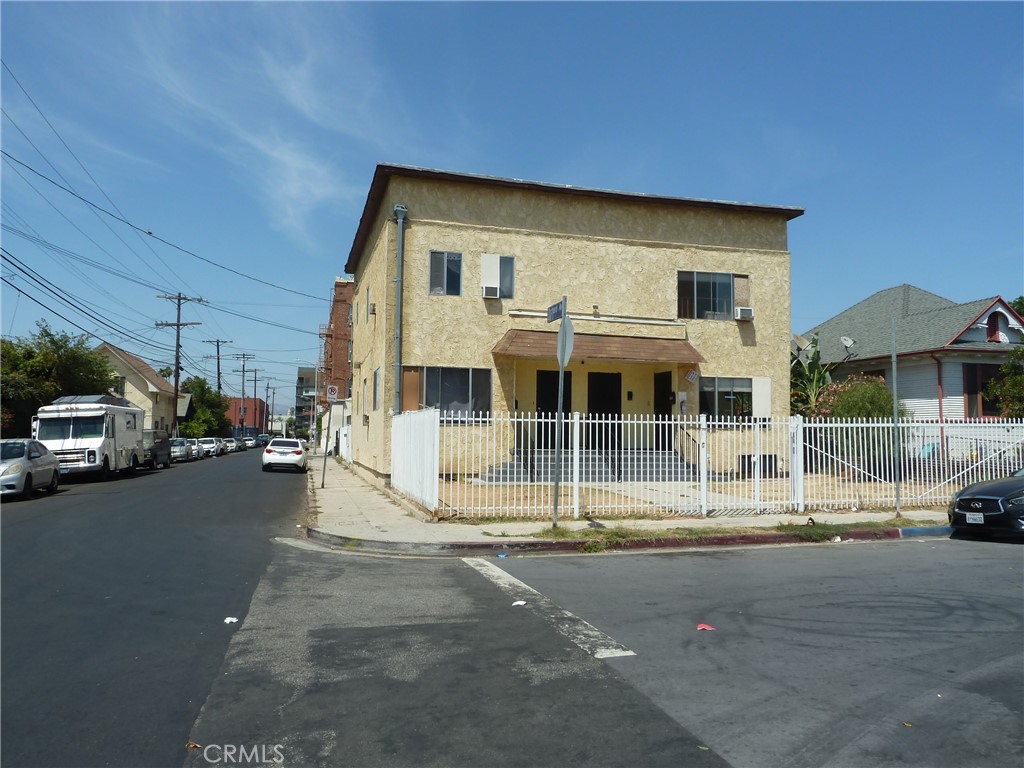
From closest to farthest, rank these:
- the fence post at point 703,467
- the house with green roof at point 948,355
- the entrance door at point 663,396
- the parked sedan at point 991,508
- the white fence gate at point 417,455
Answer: the parked sedan at point 991,508 < the white fence gate at point 417,455 < the fence post at point 703,467 < the entrance door at point 663,396 < the house with green roof at point 948,355

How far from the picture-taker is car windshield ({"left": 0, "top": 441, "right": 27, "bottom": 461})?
1908 cm

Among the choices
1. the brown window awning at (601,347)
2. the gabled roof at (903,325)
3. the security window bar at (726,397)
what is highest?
the gabled roof at (903,325)

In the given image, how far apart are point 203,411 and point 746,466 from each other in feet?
235

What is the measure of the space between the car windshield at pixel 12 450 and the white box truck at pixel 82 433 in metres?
4.75

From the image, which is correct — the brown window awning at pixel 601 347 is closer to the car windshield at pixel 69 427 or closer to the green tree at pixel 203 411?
the car windshield at pixel 69 427

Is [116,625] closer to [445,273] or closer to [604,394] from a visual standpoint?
[445,273]

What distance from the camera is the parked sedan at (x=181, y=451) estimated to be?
44.2 m

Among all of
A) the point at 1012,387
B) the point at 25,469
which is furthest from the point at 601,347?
the point at 25,469

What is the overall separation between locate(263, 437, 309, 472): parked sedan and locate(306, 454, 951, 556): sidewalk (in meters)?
17.4

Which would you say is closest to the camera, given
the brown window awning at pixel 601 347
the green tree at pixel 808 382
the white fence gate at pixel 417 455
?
the white fence gate at pixel 417 455

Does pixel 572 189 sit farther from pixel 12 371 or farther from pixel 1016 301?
pixel 1016 301

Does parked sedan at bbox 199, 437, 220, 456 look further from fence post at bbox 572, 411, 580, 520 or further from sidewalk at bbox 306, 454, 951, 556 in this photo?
fence post at bbox 572, 411, 580, 520

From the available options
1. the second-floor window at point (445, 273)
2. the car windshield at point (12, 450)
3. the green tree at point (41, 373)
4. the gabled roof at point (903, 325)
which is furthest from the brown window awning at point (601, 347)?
the green tree at point (41, 373)

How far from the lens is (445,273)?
21.0 m
